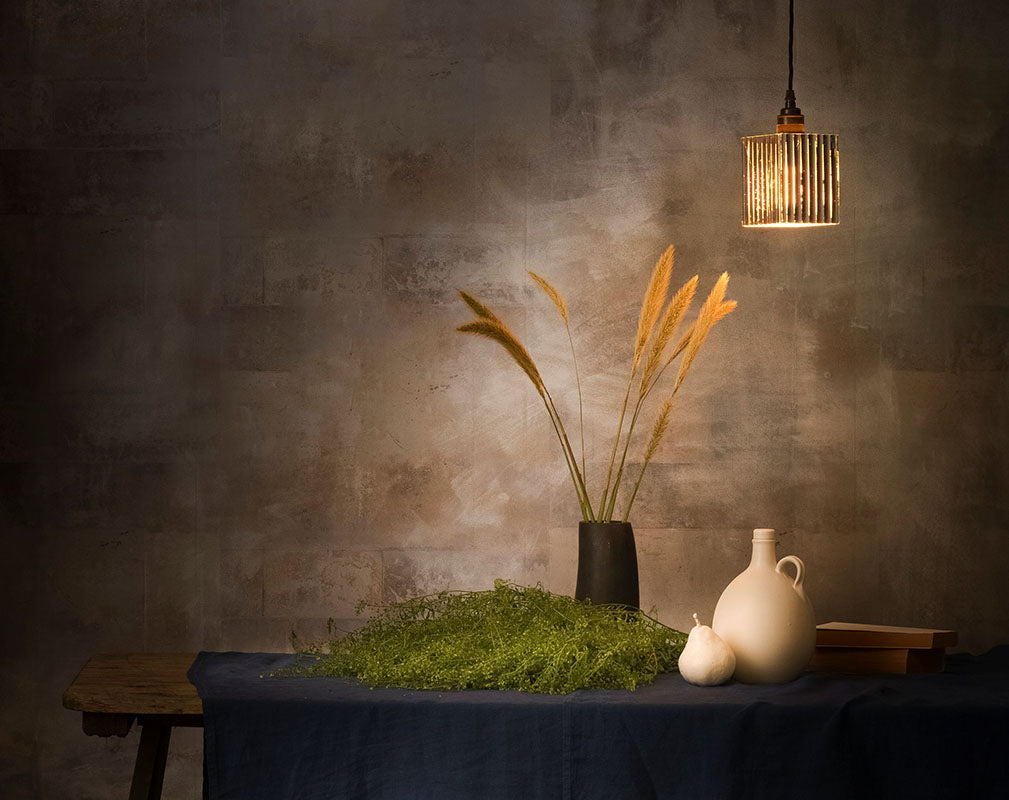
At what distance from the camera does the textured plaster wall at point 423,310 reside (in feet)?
11.6

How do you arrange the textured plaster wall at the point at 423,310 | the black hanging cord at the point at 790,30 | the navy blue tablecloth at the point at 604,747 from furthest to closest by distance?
the textured plaster wall at the point at 423,310 < the black hanging cord at the point at 790,30 < the navy blue tablecloth at the point at 604,747

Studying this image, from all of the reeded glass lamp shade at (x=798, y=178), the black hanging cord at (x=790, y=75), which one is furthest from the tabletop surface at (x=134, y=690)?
the black hanging cord at (x=790, y=75)

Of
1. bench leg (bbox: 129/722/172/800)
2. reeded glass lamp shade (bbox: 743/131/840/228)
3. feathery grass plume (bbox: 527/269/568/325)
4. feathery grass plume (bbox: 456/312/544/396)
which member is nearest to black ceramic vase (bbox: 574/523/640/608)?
feathery grass plume (bbox: 456/312/544/396)

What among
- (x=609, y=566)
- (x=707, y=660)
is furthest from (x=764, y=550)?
(x=609, y=566)

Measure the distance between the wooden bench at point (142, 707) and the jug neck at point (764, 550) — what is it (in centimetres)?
130

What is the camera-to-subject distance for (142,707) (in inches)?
107

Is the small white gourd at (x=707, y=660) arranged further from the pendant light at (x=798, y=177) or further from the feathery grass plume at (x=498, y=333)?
the pendant light at (x=798, y=177)

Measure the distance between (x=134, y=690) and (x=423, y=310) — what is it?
1.34 m

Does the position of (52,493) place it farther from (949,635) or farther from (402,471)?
(949,635)

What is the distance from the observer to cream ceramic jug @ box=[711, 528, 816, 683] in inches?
109

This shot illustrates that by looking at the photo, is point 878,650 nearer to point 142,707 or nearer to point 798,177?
point 798,177

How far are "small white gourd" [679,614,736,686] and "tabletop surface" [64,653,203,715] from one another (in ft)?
3.54

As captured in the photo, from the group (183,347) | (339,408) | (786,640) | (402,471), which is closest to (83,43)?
(183,347)

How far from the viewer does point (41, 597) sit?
354 centimetres
